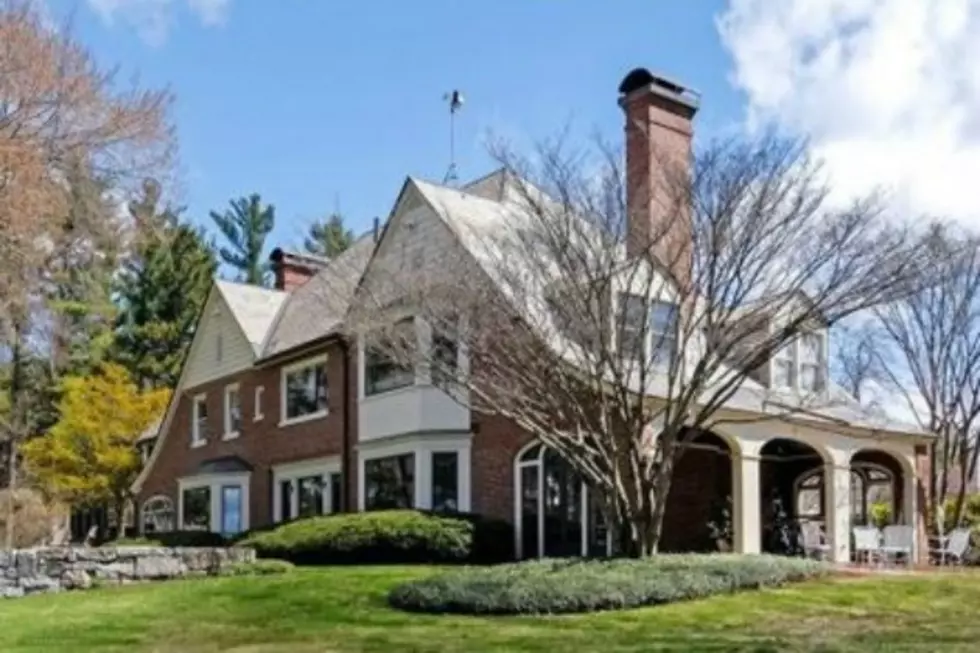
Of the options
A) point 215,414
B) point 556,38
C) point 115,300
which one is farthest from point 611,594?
point 115,300

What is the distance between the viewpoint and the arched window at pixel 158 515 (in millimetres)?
34219

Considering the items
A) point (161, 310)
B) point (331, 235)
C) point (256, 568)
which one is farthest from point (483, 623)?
point (331, 235)

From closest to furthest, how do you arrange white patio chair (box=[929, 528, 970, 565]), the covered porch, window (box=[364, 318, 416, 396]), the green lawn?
the green lawn, the covered porch, white patio chair (box=[929, 528, 970, 565]), window (box=[364, 318, 416, 396])

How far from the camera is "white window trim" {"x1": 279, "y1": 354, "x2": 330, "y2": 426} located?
26.9 metres

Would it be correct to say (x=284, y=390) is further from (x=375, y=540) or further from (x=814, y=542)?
(x=814, y=542)

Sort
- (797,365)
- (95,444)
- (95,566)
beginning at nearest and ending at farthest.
Answer: (95,566) < (797,365) < (95,444)

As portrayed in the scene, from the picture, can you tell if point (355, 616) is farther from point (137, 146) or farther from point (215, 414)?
point (215, 414)

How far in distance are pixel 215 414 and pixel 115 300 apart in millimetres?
19238

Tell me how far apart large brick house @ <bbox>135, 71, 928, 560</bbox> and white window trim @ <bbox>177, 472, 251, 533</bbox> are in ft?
0.19

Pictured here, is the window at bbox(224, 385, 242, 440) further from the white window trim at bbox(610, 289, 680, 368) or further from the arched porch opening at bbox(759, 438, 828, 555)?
the white window trim at bbox(610, 289, 680, 368)

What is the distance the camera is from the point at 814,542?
71.0ft

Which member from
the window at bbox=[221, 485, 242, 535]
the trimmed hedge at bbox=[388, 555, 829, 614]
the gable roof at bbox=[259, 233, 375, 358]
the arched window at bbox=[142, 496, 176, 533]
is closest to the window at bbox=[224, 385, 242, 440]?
the window at bbox=[221, 485, 242, 535]

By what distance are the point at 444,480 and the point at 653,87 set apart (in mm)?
8637

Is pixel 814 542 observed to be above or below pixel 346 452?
below
